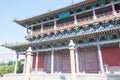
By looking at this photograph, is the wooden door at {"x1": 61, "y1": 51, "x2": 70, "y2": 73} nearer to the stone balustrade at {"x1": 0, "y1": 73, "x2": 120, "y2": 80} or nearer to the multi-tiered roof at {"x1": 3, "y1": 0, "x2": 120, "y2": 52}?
the multi-tiered roof at {"x1": 3, "y1": 0, "x2": 120, "y2": 52}

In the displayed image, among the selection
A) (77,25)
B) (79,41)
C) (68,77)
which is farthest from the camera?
(77,25)

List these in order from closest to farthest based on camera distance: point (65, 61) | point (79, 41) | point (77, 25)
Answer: point (79, 41) < point (77, 25) < point (65, 61)

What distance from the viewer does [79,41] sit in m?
13.1

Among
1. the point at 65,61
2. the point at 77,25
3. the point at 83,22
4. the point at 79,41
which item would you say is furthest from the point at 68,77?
the point at 83,22

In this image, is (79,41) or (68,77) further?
(79,41)

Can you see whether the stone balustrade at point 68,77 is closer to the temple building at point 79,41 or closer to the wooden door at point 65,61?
the temple building at point 79,41

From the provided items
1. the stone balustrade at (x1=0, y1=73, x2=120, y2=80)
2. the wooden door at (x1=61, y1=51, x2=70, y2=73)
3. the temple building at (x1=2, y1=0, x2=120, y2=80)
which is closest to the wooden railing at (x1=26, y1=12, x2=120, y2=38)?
the temple building at (x1=2, y1=0, x2=120, y2=80)

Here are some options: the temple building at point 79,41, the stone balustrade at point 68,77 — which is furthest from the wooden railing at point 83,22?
the stone balustrade at point 68,77

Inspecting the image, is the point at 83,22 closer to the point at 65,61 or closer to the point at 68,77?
the point at 65,61

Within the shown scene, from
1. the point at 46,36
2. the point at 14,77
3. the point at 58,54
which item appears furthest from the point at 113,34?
the point at 14,77

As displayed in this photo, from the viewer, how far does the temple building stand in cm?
1157

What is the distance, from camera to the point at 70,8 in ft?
52.2

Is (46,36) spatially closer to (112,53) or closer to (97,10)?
(97,10)

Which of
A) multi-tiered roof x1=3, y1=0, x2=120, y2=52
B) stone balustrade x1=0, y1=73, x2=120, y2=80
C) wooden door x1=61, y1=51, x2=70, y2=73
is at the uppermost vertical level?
multi-tiered roof x1=3, y1=0, x2=120, y2=52
